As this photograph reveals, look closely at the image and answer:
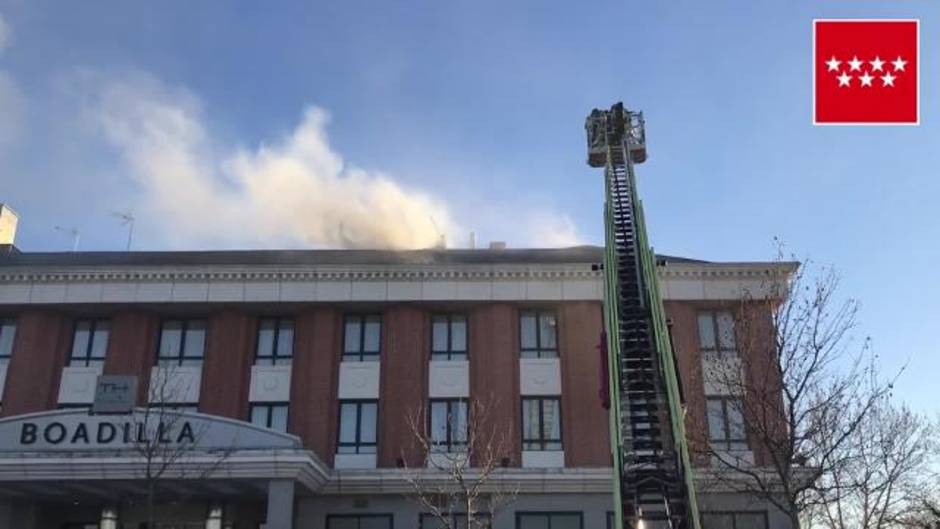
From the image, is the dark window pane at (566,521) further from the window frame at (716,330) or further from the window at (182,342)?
the window at (182,342)

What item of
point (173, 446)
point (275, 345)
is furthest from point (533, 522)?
point (173, 446)

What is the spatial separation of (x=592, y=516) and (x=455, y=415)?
5318 millimetres

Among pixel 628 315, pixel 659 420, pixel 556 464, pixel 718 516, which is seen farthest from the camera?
pixel 556 464

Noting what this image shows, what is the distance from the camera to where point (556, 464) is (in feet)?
97.5

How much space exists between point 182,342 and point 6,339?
592cm

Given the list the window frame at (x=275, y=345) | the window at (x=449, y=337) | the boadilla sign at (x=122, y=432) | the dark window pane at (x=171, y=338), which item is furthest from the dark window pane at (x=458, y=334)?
the dark window pane at (x=171, y=338)

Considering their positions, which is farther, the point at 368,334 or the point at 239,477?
the point at 368,334

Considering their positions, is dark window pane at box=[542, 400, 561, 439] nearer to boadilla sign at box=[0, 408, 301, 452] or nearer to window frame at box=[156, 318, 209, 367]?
boadilla sign at box=[0, 408, 301, 452]

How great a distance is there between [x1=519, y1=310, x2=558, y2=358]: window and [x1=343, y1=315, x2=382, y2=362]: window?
191 inches

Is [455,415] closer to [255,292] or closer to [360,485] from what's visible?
[360,485]

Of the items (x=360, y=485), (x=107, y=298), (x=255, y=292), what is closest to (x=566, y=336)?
(x=360, y=485)

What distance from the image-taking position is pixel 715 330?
31.8 m

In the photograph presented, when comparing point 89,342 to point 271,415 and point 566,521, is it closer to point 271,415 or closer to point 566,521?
point 271,415

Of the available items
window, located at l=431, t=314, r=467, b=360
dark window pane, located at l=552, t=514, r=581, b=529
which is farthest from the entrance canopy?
dark window pane, located at l=552, t=514, r=581, b=529
